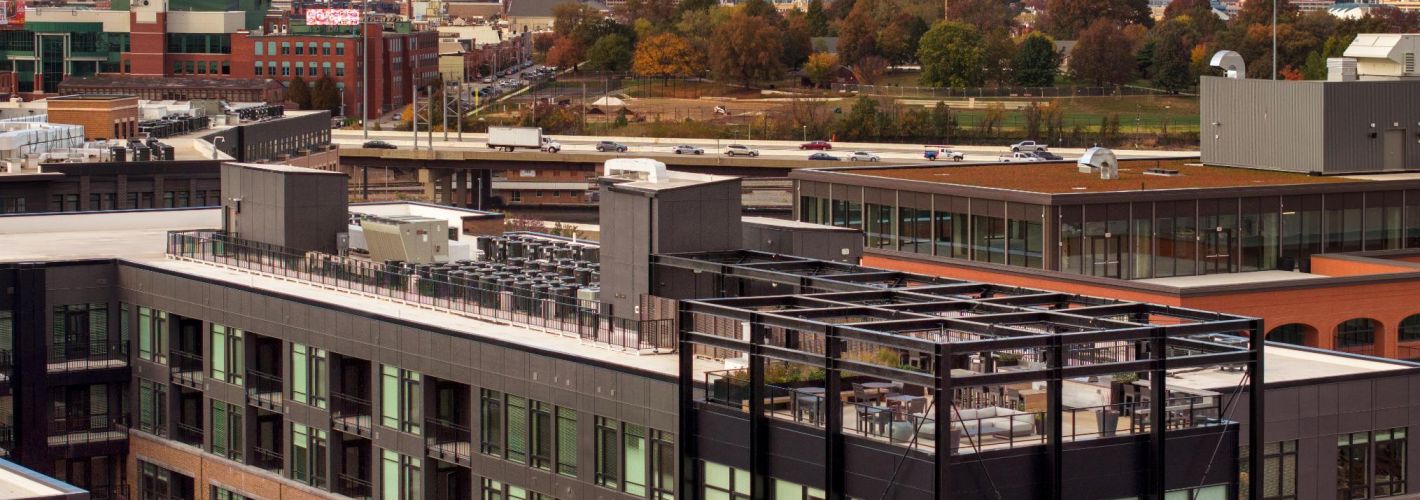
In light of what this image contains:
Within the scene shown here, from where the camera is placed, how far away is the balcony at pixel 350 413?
54.5 m

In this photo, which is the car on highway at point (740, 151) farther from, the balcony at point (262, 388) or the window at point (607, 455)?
the window at point (607, 455)

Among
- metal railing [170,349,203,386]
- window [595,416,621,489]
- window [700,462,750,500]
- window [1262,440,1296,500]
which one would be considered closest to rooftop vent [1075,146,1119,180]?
metal railing [170,349,203,386]

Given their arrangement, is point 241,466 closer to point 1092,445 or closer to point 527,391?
point 527,391

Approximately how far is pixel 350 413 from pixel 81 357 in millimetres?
10711

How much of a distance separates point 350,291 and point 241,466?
5366mm

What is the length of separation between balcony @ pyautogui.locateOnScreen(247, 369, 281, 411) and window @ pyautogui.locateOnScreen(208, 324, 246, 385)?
0.33m

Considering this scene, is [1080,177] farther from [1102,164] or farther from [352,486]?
[352,486]

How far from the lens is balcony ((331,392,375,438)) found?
54500mm

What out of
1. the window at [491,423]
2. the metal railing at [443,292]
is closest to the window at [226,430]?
the metal railing at [443,292]

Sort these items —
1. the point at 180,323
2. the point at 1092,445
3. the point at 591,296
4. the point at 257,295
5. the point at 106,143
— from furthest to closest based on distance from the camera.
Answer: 1. the point at 106,143
2. the point at 180,323
3. the point at 257,295
4. the point at 591,296
5. the point at 1092,445

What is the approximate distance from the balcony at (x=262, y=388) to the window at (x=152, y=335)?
13.8 ft

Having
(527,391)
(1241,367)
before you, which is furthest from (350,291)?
(1241,367)

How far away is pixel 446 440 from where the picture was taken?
171 ft

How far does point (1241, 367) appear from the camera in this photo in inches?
1837
